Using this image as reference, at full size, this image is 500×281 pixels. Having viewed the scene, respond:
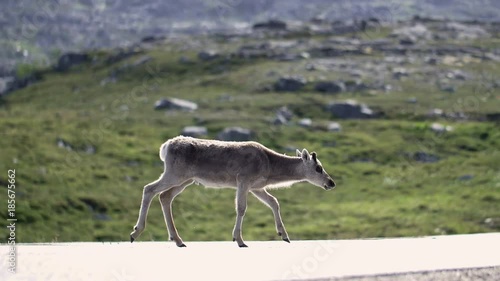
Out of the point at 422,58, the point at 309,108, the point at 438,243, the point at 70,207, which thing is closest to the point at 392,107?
the point at 309,108

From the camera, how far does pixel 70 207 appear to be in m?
68.9

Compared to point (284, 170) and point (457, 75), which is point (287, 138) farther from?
point (284, 170)

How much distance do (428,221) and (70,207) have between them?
31.5 meters

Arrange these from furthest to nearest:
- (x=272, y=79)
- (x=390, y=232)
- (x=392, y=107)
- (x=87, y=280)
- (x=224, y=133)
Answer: (x=272, y=79) → (x=392, y=107) → (x=224, y=133) → (x=390, y=232) → (x=87, y=280)

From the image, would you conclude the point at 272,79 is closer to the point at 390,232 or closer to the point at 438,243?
the point at 390,232

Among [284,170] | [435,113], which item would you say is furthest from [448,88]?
[284,170]

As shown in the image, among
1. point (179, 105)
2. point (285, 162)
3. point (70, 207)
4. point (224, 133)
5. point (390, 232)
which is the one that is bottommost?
point (179, 105)

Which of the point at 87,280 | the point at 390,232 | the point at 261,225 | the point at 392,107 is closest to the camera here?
the point at 87,280

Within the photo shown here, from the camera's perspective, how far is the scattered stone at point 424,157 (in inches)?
3861

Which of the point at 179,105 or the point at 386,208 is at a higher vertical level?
the point at 386,208

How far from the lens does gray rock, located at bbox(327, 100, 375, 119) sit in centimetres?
12657

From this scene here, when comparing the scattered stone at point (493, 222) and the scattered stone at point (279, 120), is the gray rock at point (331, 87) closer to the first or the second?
the scattered stone at point (279, 120)

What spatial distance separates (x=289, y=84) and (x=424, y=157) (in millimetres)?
59135

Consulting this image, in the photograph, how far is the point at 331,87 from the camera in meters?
151
